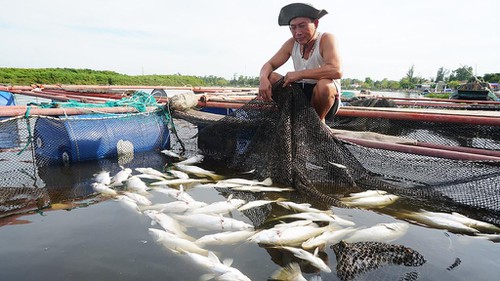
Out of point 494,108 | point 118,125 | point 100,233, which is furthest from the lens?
point 494,108

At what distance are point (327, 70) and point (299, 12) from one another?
823 millimetres

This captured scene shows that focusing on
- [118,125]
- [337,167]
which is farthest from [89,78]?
[337,167]

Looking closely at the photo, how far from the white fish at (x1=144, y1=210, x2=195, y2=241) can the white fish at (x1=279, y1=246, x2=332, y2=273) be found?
2.85 feet

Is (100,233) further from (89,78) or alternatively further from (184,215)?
(89,78)

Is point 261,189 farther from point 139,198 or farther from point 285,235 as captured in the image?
point 139,198

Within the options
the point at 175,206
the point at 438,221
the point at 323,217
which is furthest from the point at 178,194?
the point at 438,221

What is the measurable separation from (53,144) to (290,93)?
142 inches

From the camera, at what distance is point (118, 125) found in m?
5.60

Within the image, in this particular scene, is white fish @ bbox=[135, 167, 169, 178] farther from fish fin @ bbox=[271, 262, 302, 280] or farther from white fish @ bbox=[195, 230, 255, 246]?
fish fin @ bbox=[271, 262, 302, 280]

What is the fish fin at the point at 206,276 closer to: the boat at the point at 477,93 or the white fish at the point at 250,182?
the white fish at the point at 250,182

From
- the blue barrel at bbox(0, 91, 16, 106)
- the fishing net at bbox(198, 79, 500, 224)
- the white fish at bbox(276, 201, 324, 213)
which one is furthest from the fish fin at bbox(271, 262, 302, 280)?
the blue barrel at bbox(0, 91, 16, 106)

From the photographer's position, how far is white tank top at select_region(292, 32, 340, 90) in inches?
178

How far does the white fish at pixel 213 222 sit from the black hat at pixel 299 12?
9.00 ft

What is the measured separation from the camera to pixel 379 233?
286 cm
